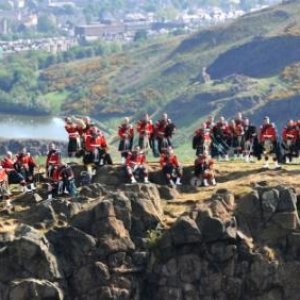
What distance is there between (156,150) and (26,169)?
28.3 feet

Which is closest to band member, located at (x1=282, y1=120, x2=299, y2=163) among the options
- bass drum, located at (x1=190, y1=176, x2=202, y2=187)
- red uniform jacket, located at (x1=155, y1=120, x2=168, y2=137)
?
bass drum, located at (x1=190, y1=176, x2=202, y2=187)

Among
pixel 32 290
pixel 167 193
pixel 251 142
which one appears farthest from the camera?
pixel 251 142

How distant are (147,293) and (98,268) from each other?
2.76 meters

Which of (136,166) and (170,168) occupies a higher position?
(136,166)

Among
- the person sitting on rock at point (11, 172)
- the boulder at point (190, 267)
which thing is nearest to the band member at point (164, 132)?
the person sitting on rock at point (11, 172)

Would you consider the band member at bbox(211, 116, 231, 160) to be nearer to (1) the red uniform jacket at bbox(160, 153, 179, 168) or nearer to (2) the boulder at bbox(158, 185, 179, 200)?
(1) the red uniform jacket at bbox(160, 153, 179, 168)

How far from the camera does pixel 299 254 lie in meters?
63.1

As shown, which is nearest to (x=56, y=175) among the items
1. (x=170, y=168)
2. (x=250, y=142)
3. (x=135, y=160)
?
(x=135, y=160)

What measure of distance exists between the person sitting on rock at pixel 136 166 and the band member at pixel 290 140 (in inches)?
319

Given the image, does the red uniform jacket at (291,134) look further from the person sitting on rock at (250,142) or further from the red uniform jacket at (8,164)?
the red uniform jacket at (8,164)

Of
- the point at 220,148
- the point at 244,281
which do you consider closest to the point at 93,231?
the point at 244,281

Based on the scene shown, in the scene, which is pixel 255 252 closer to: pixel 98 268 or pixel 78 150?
pixel 98 268

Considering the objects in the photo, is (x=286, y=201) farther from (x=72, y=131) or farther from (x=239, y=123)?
(x=72, y=131)

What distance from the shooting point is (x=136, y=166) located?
6850 centimetres
